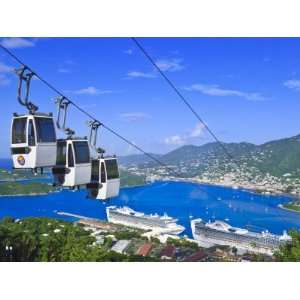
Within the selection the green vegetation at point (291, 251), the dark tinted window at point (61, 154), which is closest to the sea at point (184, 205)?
the green vegetation at point (291, 251)

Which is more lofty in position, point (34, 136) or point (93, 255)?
point (34, 136)

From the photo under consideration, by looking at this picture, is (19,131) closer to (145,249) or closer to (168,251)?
(145,249)

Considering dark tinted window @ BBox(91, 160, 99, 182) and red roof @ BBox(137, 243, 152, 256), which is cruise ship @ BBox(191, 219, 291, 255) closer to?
red roof @ BBox(137, 243, 152, 256)

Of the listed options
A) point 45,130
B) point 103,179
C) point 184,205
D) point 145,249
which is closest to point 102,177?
point 103,179

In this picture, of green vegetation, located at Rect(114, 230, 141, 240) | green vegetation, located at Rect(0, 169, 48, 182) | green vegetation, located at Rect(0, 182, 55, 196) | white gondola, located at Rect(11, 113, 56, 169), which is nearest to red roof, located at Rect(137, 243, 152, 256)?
green vegetation, located at Rect(114, 230, 141, 240)
